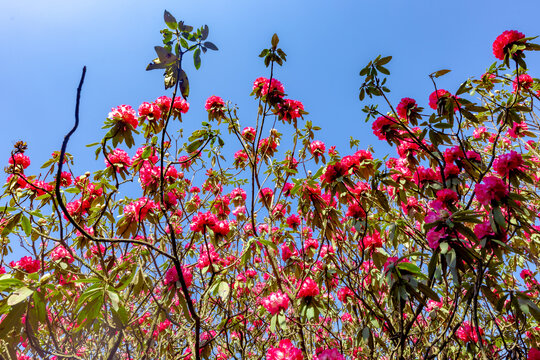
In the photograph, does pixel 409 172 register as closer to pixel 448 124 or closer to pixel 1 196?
pixel 448 124

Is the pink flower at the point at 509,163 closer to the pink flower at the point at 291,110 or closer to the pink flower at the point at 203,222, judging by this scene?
the pink flower at the point at 291,110

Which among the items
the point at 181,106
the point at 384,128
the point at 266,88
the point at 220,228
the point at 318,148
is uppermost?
the point at 266,88

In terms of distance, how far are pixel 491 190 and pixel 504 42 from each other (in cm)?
150

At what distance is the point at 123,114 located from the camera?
229cm

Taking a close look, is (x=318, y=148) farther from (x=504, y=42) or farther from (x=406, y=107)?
(x=504, y=42)

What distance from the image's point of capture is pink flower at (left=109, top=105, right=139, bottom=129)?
2281mm

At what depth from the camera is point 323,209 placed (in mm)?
2885

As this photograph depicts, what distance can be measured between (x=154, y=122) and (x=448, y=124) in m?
2.46

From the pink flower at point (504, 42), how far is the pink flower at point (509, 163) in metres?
1.01

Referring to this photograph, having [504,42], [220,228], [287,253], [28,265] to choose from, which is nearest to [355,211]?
[287,253]

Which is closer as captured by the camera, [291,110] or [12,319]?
[12,319]

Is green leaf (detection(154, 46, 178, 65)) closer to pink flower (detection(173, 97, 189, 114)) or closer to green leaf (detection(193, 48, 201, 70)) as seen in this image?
green leaf (detection(193, 48, 201, 70))

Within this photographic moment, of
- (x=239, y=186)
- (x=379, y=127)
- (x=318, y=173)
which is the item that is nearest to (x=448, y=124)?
(x=379, y=127)

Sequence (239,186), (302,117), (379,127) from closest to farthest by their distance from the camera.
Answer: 1. (379,127)
2. (302,117)
3. (239,186)
